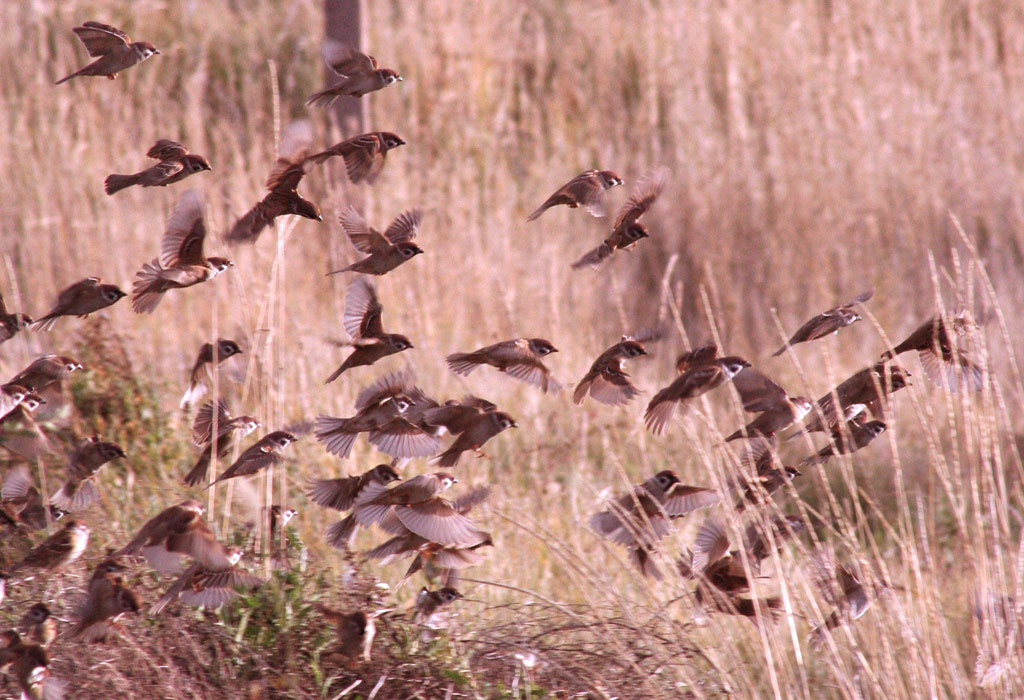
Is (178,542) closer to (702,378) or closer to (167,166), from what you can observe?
(167,166)

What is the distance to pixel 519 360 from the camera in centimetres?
272

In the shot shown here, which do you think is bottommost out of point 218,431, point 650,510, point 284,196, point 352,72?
point 650,510

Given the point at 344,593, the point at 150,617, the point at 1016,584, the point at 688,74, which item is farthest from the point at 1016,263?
the point at 150,617

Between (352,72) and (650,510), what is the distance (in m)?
1.25

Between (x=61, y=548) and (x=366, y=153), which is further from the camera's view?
(x=366, y=153)

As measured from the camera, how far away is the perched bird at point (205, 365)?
9.55 feet

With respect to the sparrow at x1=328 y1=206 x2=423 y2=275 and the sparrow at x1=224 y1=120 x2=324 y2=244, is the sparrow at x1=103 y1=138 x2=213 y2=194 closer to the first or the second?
the sparrow at x1=224 y1=120 x2=324 y2=244

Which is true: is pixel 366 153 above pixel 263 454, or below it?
above

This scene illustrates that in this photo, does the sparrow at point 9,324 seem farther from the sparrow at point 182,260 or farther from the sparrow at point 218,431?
the sparrow at point 218,431

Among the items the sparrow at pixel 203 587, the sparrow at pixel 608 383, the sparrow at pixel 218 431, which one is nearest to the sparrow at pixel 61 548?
the sparrow at pixel 203 587

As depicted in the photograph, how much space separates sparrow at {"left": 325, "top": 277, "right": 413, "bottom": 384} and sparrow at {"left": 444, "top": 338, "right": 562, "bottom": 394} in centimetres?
15

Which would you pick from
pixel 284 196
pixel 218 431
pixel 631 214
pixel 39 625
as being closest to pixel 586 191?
pixel 631 214

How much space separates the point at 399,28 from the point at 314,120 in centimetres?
108

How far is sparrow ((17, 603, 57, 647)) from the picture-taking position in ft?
8.12
